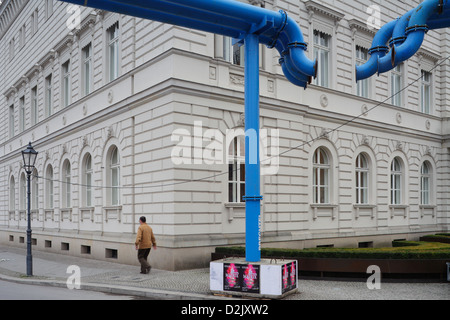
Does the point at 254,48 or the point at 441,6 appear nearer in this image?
the point at 441,6

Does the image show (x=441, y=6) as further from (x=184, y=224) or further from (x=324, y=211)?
(x=324, y=211)

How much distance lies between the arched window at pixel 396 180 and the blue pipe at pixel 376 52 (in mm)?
15115

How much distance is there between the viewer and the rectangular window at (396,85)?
85.3 ft

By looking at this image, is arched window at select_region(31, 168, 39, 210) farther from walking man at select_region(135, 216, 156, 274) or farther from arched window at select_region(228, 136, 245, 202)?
walking man at select_region(135, 216, 156, 274)

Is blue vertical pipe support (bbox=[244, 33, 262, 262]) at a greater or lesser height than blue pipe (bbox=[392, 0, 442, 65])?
lesser

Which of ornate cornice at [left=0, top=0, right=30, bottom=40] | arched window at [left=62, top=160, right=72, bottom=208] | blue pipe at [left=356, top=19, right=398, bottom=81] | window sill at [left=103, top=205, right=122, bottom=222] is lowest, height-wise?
window sill at [left=103, top=205, right=122, bottom=222]

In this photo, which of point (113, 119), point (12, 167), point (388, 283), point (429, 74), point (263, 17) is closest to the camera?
point (263, 17)

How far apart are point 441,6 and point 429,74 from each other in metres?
19.3

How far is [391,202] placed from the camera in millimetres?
25531

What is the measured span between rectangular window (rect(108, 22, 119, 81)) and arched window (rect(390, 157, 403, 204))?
14998mm

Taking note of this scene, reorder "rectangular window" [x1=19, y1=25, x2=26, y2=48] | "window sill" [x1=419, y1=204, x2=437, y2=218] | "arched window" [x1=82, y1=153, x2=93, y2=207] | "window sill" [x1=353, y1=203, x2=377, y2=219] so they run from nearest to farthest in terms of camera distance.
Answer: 1. "arched window" [x1=82, y1=153, x2=93, y2=207]
2. "window sill" [x1=353, y1=203, x2=377, y2=219]
3. "window sill" [x1=419, y1=204, x2=437, y2=218]
4. "rectangular window" [x1=19, y1=25, x2=26, y2=48]

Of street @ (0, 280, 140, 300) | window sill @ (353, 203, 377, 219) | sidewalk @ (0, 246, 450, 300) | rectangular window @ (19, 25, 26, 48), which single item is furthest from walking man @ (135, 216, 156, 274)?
rectangular window @ (19, 25, 26, 48)

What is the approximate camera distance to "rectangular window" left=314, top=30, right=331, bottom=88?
22.1 m
